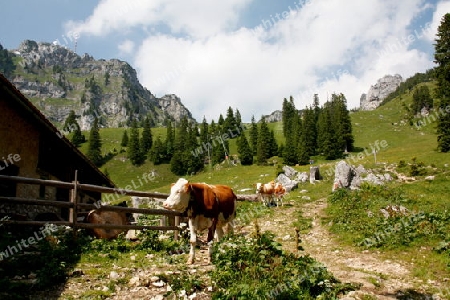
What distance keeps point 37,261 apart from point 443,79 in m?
54.9

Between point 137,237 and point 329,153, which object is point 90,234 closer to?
point 137,237

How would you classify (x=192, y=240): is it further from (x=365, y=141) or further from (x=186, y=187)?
(x=365, y=141)

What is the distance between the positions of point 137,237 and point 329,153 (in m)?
76.1

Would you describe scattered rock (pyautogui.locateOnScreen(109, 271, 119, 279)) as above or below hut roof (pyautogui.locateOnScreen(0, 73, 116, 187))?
below

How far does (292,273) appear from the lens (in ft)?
25.9

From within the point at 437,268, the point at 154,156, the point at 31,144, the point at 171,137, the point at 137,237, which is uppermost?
the point at 171,137

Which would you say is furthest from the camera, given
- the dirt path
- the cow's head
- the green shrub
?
the cow's head

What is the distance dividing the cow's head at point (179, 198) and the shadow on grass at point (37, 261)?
2.92 m

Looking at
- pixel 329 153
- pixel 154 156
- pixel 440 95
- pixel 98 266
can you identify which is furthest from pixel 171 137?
pixel 98 266

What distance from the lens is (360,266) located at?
35.8ft

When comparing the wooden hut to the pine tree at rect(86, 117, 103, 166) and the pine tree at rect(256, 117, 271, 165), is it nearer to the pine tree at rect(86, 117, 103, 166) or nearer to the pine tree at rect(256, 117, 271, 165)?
the pine tree at rect(256, 117, 271, 165)

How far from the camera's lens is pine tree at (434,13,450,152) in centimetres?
4847

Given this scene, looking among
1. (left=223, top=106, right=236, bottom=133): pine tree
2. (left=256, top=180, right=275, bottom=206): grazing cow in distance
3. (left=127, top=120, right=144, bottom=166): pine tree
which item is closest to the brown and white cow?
(left=256, top=180, right=275, bottom=206): grazing cow in distance

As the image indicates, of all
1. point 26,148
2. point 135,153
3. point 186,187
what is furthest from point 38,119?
point 135,153
